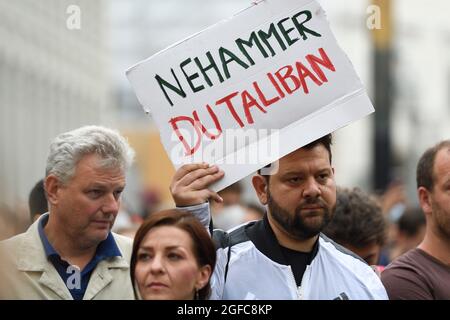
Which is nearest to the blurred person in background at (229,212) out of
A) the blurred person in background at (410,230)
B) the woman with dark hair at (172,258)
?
the blurred person in background at (410,230)

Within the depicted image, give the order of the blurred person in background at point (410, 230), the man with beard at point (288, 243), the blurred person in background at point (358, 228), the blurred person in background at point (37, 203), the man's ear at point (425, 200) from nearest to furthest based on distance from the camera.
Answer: the man with beard at point (288, 243), the man's ear at point (425, 200), the blurred person in background at point (37, 203), the blurred person in background at point (358, 228), the blurred person in background at point (410, 230)

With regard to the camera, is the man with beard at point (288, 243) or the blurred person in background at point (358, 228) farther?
the blurred person in background at point (358, 228)

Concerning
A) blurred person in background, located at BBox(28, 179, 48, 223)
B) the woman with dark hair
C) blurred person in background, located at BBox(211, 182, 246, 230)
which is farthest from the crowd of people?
blurred person in background, located at BBox(211, 182, 246, 230)

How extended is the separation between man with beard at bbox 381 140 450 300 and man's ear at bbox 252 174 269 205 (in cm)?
62

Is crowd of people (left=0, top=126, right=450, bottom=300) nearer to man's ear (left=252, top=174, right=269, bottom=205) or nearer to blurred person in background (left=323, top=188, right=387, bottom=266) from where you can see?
man's ear (left=252, top=174, right=269, bottom=205)

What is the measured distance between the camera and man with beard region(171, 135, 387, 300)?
4.34m

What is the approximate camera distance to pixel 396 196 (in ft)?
33.7

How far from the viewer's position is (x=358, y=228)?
18.9 ft

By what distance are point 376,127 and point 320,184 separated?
46.5ft

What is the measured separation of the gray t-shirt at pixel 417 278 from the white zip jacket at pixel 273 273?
266 mm

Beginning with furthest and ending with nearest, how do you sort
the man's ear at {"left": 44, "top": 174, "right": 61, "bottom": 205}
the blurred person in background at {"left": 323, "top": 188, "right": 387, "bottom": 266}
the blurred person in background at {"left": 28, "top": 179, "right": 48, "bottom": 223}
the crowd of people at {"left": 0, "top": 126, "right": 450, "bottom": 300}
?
1. the blurred person in background at {"left": 323, "top": 188, "right": 387, "bottom": 266}
2. the blurred person in background at {"left": 28, "top": 179, "right": 48, "bottom": 223}
3. the man's ear at {"left": 44, "top": 174, "right": 61, "bottom": 205}
4. the crowd of people at {"left": 0, "top": 126, "right": 450, "bottom": 300}

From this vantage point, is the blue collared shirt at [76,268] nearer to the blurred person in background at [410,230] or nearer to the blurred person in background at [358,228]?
the blurred person in background at [358,228]

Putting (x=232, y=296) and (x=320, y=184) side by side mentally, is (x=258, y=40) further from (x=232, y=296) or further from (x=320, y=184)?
(x=232, y=296)

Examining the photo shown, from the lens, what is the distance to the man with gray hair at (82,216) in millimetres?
4715
